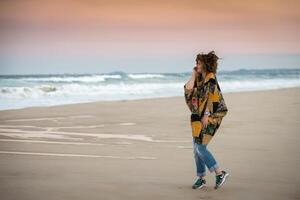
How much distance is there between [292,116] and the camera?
13.8 meters

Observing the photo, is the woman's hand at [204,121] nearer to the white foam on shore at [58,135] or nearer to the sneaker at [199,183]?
the sneaker at [199,183]

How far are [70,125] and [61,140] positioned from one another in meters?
2.35

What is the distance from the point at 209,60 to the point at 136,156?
2.70 m

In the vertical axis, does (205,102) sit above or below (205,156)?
above

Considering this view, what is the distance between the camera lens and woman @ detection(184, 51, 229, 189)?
5891 mm

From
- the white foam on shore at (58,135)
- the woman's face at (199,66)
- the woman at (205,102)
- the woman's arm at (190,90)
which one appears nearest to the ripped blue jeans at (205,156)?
the woman at (205,102)

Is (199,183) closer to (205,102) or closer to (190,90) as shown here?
(205,102)

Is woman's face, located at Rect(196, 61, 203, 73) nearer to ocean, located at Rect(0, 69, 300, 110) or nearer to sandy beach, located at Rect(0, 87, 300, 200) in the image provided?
sandy beach, located at Rect(0, 87, 300, 200)

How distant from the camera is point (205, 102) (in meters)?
5.91

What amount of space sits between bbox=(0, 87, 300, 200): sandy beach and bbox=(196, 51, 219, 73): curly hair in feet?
4.39

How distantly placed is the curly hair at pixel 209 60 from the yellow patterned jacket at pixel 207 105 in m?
0.06

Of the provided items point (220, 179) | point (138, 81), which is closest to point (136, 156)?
point (220, 179)

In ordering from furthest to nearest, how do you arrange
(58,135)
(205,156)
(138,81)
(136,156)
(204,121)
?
(138,81) < (58,135) < (136,156) < (205,156) < (204,121)

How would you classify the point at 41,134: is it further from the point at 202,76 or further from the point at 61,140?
the point at 202,76
